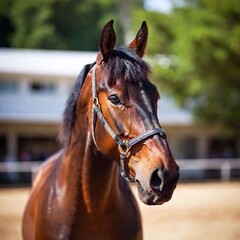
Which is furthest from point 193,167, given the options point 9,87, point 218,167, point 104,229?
point 104,229

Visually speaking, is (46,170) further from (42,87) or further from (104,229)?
(42,87)

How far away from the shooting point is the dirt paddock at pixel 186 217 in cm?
788

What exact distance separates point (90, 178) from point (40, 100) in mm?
22436

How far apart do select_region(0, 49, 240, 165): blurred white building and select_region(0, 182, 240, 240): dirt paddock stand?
9108mm

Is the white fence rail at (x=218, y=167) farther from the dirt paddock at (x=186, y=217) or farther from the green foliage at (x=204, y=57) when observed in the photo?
the dirt paddock at (x=186, y=217)

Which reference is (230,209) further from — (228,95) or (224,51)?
(228,95)

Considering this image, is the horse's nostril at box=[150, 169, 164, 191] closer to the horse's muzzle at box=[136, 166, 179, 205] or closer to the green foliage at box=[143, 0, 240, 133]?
the horse's muzzle at box=[136, 166, 179, 205]

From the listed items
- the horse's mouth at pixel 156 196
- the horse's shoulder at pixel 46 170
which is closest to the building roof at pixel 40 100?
the horse's shoulder at pixel 46 170

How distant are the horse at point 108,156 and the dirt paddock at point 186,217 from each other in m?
3.87

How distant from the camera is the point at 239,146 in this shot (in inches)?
1105

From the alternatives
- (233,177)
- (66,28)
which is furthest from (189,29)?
(66,28)

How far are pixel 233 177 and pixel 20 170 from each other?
395 inches

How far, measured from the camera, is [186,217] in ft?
32.8

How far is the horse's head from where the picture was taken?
2.43 metres
